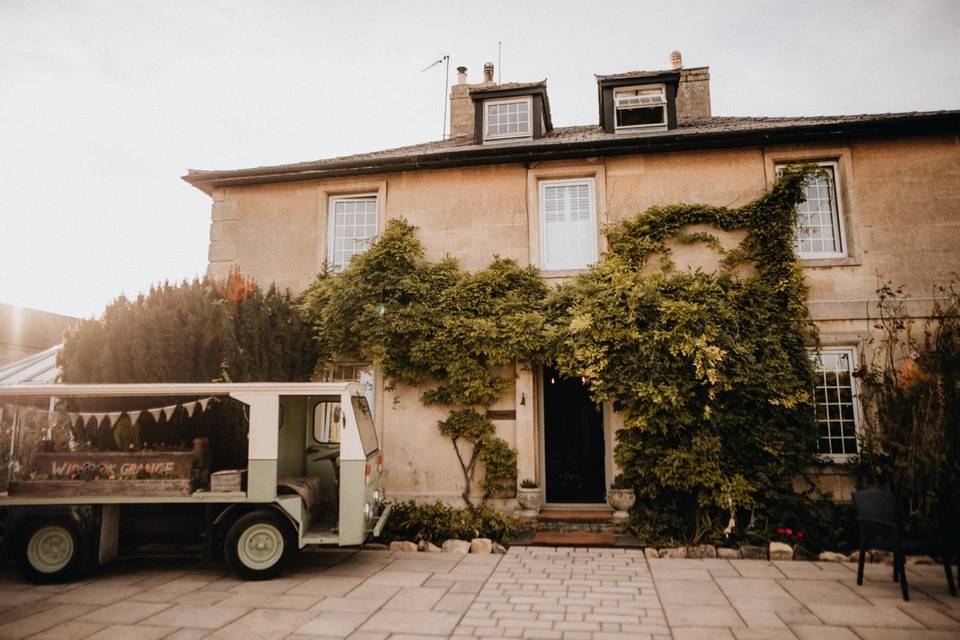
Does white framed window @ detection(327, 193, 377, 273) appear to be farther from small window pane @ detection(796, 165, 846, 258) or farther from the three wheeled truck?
small window pane @ detection(796, 165, 846, 258)

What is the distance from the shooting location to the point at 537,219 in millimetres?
10164

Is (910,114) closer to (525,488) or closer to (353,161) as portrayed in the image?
(525,488)

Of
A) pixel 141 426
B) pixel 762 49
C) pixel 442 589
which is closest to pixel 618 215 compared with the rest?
pixel 762 49

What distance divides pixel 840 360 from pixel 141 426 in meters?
10.7

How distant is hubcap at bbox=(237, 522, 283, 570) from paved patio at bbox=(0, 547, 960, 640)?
25 cm

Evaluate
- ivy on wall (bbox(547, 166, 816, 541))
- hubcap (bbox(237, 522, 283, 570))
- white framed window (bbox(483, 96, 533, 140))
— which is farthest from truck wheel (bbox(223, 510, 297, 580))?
white framed window (bbox(483, 96, 533, 140))

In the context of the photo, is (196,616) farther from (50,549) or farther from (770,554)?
(770,554)

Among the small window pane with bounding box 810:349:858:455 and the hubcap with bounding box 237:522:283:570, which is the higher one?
the small window pane with bounding box 810:349:858:455

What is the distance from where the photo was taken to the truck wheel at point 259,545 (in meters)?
6.45

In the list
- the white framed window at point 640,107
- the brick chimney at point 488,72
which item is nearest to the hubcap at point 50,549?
the white framed window at point 640,107

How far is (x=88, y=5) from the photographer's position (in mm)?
7062

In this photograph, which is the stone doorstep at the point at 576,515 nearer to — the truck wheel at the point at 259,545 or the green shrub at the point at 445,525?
the green shrub at the point at 445,525

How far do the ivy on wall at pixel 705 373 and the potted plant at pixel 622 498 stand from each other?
133 millimetres

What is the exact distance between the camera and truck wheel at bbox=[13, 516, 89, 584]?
6328 mm
